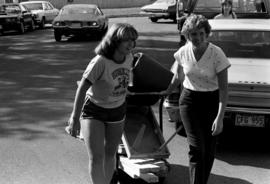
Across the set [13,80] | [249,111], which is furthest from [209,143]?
[13,80]

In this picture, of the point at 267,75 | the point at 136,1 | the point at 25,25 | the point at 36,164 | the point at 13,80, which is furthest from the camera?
the point at 136,1

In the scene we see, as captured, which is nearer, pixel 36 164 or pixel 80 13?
pixel 36 164

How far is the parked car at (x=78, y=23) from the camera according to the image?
2006 centimetres

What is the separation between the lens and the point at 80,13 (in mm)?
21016

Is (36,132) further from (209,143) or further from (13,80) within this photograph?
(13,80)

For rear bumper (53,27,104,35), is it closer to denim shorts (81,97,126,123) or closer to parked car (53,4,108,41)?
parked car (53,4,108,41)

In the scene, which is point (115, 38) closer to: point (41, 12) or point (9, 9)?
point (9, 9)

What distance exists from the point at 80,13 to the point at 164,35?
3735mm

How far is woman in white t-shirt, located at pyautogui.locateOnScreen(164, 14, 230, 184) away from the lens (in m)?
4.73

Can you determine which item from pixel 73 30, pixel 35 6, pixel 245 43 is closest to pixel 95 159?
pixel 245 43

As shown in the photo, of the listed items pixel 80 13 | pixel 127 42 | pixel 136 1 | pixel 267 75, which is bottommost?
pixel 136 1

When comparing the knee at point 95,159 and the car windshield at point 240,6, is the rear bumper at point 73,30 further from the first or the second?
the knee at point 95,159

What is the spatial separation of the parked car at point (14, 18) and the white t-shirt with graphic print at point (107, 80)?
2135 cm

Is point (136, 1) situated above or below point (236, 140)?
below
